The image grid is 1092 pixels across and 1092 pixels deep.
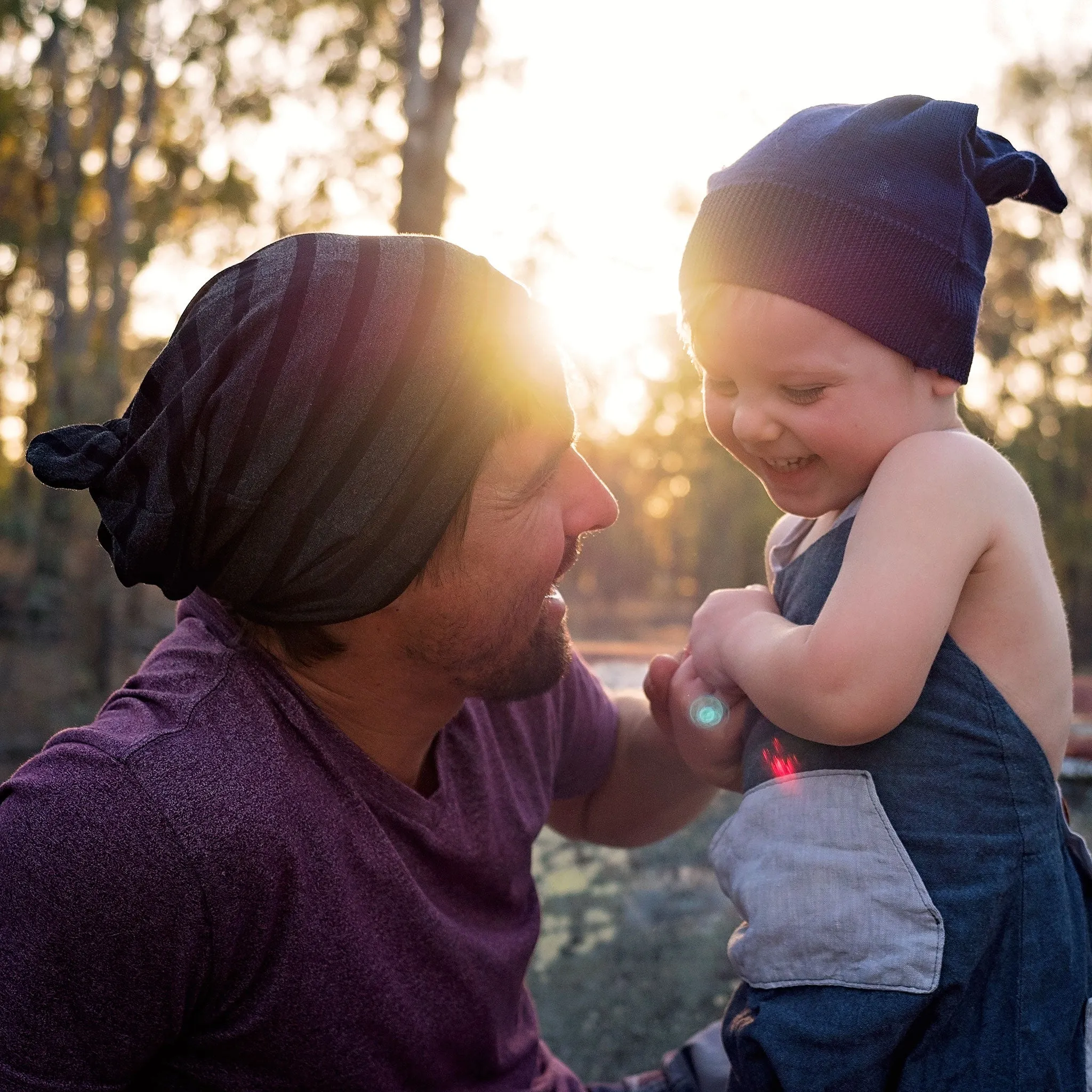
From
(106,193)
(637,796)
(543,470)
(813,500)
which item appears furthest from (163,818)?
(106,193)

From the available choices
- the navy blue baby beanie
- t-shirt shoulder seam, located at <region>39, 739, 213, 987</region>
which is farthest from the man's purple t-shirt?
the navy blue baby beanie

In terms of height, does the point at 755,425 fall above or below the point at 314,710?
above

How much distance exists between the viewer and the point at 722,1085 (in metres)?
1.93

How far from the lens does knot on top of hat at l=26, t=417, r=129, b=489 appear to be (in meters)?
1.58

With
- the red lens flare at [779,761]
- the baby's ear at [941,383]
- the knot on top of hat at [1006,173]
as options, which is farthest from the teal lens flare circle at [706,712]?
the knot on top of hat at [1006,173]

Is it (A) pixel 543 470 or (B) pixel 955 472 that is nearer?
(B) pixel 955 472

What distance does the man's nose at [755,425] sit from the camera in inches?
65.2

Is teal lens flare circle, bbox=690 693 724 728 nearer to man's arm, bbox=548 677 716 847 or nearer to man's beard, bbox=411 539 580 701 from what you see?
man's beard, bbox=411 539 580 701

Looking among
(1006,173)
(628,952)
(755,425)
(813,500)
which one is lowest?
(628,952)

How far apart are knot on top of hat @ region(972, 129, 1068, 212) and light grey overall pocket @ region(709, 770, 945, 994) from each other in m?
0.99

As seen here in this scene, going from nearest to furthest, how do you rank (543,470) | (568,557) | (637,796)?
(543,470) → (568,557) → (637,796)

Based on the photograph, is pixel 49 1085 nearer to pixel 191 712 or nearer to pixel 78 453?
pixel 191 712

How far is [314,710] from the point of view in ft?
5.47

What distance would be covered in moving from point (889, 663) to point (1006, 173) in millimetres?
856
